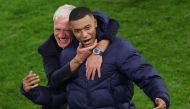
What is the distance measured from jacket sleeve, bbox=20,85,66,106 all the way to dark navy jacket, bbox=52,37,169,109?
41cm

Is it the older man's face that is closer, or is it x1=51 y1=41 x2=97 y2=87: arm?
x1=51 y1=41 x2=97 y2=87: arm

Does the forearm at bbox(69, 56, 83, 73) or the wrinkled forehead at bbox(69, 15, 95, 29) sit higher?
the wrinkled forehead at bbox(69, 15, 95, 29)

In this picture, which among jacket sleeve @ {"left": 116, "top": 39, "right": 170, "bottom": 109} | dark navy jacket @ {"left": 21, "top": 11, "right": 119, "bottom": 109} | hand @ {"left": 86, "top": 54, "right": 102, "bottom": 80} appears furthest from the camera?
dark navy jacket @ {"left": 21, "top": 11, "right": 119, "bottom": 109}

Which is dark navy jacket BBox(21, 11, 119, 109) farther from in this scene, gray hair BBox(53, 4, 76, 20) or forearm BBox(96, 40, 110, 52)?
gray hair BBox(53, 4, 76, 20)

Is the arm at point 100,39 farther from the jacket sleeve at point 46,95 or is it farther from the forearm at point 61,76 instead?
the jacket sleeve at point 46,95

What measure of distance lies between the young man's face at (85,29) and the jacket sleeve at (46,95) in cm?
79

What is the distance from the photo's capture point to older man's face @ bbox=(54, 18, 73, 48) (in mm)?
5480

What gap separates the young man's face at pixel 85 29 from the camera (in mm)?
5027

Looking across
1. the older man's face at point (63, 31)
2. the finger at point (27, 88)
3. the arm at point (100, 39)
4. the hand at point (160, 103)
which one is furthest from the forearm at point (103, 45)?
the finger at point (27, 88)

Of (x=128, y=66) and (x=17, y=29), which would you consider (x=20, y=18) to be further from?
(x=128, y=66)

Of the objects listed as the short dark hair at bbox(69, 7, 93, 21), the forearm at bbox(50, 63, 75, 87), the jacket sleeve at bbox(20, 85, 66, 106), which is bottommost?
the jacket sleeve at bbox(20, 85, 66, 106)

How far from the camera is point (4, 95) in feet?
36.5

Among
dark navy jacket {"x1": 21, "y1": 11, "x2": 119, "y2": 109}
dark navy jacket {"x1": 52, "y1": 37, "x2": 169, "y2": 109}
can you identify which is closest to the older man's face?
dark navy jacket {"x1": 21, "y1": 11, "x2": 119, "y2": 109}

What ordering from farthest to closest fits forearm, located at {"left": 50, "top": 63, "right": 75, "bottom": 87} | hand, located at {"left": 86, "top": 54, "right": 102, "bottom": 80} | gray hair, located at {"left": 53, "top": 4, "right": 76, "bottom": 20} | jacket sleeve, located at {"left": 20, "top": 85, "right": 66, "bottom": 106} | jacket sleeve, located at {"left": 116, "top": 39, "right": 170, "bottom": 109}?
jacket sleeve, located at {"left": 20, "top": 85, "right": 66, "bottom": 106}
gray hair, located at {"left": 53, "top": 4, "right": 76, "bottom": 20}
forearm, located at {"left": 50, "top": 63, "right": 75, "bottom": 87}
hand, located at {"left": 86, "top": 54, "right": 102, "bottom": 80}
jacket sleeve, located at {"left": 116, "top": 39, "right": 170, "bottom": 109}
